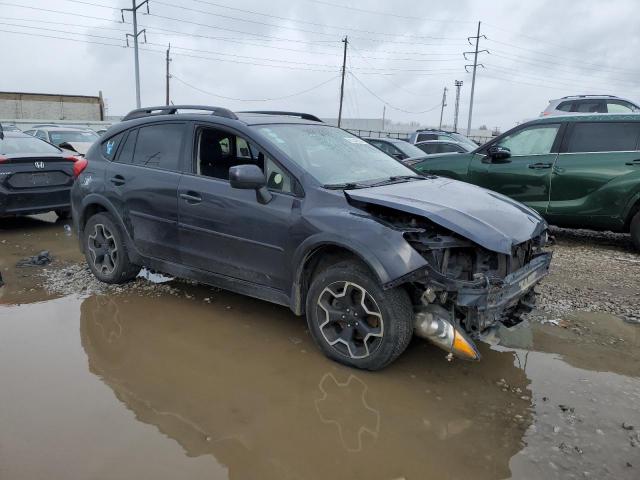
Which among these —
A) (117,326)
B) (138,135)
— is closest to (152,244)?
(117,326)

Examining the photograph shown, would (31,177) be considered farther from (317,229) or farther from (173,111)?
(317,229)

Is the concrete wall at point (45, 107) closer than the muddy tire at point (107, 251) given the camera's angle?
No

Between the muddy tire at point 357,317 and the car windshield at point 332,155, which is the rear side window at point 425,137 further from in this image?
the muddy tire at point 357,317

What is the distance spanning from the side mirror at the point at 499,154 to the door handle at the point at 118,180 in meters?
4.92

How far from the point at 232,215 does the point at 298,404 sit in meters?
1.60

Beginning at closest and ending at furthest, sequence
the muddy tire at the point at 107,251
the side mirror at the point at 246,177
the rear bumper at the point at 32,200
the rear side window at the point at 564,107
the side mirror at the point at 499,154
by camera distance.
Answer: the side mirror at the point at 246,177, the muddy tire at the point at 107,251, the side mirror at the point at 499,154, the rear bumper at the point at 32,200, the rear side window at the point at 564,107

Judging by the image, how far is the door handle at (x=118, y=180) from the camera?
4970 mm

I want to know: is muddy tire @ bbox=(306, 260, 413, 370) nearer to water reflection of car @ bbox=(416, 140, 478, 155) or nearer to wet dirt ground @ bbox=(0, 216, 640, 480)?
wet dirt ground @ bbox=(0, 216, 640, 480)

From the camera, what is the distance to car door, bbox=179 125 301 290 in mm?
3854

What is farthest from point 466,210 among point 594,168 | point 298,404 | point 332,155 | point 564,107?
point 564,107

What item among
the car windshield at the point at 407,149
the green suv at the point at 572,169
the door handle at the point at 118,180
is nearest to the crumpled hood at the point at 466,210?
the door handle at the point at 118,180

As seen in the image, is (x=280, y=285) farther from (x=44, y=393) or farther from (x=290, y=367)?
(x=44, y=393)

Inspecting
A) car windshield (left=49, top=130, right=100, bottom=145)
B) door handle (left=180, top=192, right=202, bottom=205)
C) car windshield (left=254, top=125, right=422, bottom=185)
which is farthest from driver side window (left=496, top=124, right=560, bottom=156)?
car windshield (left=49, top=130, right=100, bottom=145)

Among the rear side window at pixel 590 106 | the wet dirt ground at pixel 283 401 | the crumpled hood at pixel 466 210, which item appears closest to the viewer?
the wet dirt ground at pixel 283 401
